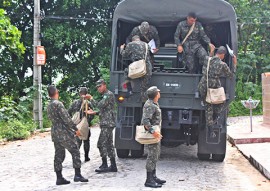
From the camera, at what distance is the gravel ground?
719cm

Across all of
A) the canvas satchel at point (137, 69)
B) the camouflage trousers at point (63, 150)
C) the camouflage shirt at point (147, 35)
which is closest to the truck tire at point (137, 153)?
the canvas satchel at point (137, 69)

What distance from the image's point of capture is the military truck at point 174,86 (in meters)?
8.70

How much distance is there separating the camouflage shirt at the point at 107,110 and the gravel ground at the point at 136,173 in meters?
0.91

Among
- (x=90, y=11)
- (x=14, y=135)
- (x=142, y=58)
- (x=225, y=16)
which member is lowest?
(x=14, y=135)

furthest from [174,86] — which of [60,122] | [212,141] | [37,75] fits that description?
[37,75]

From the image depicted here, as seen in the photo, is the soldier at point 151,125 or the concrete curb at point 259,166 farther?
the concrete curb at point 259,166

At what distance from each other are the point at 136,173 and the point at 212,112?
182 centimetres

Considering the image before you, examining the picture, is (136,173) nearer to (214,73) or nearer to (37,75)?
(214,73)

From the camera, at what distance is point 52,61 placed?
21.7m

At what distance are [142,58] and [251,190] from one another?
3.13 m

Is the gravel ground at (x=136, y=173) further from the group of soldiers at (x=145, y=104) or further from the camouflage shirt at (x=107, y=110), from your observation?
the camouflage shirt at (x=107, y=110)

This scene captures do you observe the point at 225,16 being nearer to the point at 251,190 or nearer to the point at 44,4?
the point at 251,190

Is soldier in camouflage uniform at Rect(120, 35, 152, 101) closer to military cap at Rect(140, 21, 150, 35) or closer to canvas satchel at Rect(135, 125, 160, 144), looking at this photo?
military cap at Rect(140, 21, 150, 35)

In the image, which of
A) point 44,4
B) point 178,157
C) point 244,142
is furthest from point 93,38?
point 178,157
